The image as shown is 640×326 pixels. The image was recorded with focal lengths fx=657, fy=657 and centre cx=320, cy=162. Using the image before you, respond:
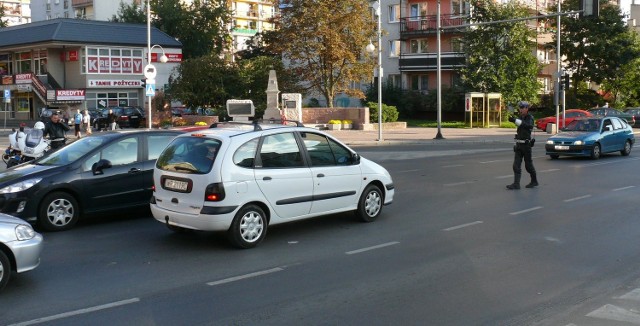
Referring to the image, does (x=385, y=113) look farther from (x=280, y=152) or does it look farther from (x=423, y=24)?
(x=280, y=152)

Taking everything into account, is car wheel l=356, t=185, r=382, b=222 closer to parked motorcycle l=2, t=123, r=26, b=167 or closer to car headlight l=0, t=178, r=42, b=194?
car headlight l=0, t=178, r=42, b=194

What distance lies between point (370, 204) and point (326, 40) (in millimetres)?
33061

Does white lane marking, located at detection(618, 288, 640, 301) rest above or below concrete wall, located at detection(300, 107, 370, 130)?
below

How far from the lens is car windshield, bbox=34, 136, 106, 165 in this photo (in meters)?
10.4

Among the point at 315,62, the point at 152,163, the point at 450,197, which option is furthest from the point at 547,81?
the point at 152,163

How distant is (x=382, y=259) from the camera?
8062mm

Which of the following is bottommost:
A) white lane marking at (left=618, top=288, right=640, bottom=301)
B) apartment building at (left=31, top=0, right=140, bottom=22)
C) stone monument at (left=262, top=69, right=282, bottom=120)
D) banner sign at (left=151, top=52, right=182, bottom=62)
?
white lane marking at (left=618, top=288, right=640, bottom=301)

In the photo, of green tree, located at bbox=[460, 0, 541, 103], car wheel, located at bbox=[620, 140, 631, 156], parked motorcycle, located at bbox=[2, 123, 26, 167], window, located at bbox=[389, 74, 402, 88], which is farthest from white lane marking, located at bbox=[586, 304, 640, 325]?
window, located at bbox=[389, 74, 402, 88]

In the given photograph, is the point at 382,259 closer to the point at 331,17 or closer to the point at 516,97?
the point at 331,17

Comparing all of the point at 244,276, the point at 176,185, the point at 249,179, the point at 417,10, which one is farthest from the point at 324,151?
Answer: the point at 417,10

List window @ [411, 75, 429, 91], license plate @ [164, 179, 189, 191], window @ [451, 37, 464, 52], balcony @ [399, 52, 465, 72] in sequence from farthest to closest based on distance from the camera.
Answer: window @ [411, 75, 429, 91]
balcony @ [399, 52, 465, 72]
window @ [451, 37, 464, 52]
license plate @ [164, 179, 189, 191]

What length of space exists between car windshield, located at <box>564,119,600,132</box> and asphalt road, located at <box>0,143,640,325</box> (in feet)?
33.9

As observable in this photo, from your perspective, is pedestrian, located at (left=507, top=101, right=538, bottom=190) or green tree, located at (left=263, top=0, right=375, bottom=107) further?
green tree, located at (left=263, top=0, right=375, bottom=107)

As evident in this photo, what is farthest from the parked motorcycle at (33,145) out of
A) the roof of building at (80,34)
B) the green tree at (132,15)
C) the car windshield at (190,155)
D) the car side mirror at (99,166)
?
the green tree at (132,15)
